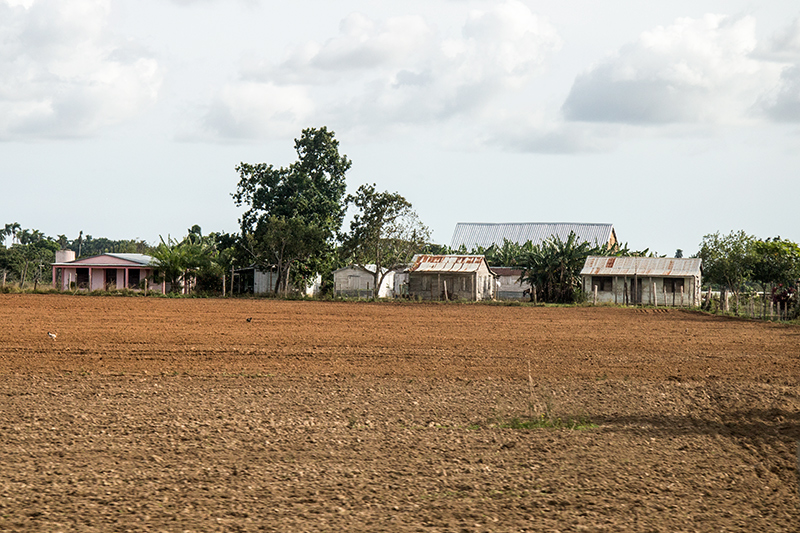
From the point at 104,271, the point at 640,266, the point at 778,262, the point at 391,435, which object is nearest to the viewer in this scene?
the point at 391,435

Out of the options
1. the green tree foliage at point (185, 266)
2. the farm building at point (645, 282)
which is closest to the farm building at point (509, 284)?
the farm building at point (645, 282)

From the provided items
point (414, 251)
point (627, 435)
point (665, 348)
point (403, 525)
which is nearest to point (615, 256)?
point (414, 251)

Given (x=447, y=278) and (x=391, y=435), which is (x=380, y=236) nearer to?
(x=447, y=278)

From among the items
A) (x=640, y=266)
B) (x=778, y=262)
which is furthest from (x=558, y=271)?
(x=778, y=262)

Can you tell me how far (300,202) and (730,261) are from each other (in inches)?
1042

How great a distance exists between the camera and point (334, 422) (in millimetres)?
10562

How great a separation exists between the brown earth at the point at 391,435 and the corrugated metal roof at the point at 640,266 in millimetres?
27419

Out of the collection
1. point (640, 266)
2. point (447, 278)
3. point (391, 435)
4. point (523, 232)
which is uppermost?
point (523, 232)

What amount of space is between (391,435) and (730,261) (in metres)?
41.3

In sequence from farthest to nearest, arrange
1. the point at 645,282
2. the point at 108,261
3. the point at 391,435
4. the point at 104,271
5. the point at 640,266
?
the point at 104,271, the point at 108,261, the point at 640,266, the point at 645,282, the point at 391,435

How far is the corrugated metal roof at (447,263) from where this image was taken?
49781 millimetres

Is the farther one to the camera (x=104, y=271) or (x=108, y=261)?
(x=104, y=271)

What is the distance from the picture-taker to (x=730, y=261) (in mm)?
46500

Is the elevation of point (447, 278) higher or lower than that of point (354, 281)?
higher
